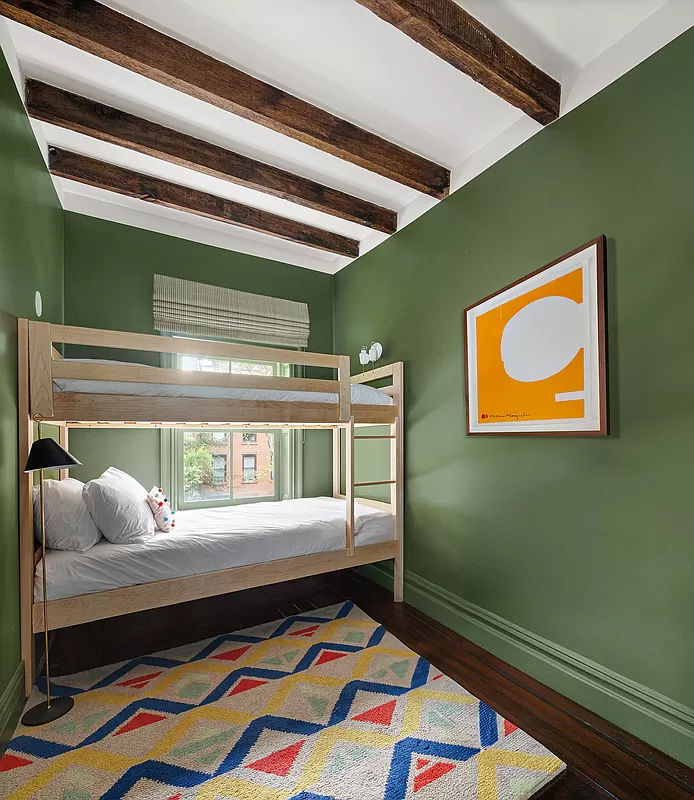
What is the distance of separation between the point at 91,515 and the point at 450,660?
2033 millimetres

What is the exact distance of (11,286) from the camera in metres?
1.90

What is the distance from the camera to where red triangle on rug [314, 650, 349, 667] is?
2.33 metres

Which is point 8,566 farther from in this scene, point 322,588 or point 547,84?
point 547,84

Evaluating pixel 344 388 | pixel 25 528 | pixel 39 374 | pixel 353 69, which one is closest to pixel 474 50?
pixel 353 69

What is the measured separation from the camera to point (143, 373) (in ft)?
7.24

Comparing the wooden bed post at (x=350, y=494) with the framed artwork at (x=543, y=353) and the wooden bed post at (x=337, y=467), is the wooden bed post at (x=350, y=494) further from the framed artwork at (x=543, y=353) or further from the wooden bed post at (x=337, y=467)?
the wooden bed post at (x=337, y=467)

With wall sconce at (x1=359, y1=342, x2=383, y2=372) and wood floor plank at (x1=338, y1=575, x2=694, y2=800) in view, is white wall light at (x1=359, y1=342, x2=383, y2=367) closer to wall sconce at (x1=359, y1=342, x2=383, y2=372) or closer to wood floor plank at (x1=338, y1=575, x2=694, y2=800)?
wall sconce at (x1=359, y1=342, x2=383, y2=372)

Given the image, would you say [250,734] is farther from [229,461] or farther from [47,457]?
[229,461]

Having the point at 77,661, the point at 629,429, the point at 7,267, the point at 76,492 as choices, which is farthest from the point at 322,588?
the point at 7,267

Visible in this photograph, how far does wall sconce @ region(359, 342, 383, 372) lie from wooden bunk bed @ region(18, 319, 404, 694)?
1.76 ft

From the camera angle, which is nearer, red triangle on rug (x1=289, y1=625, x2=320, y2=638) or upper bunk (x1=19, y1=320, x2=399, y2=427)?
upper bunk (x1=19, y1=320, x2=399, y2=427)

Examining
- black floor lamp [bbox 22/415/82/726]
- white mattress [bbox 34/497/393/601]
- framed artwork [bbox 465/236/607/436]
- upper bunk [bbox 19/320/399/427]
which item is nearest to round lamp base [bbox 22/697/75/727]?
black floor lamp [bbox 22/415/82/726]

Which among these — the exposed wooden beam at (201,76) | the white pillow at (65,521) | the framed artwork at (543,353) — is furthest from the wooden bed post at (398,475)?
the white pillow at (65,521)

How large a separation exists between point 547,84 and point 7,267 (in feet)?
8.21
